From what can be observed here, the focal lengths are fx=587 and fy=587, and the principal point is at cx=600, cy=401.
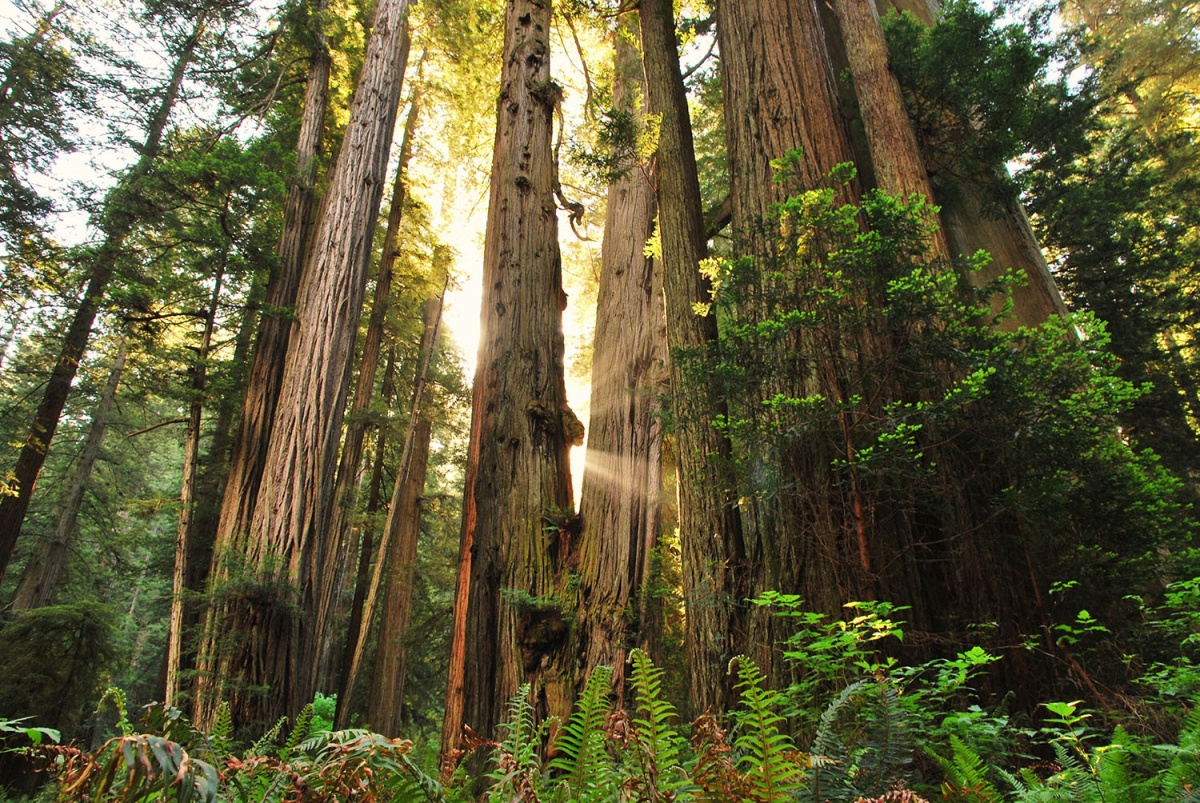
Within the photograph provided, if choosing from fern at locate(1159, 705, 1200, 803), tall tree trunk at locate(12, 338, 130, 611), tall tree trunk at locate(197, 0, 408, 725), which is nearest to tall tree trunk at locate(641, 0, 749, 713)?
fern at locate(1159, 705, 1200, 803)

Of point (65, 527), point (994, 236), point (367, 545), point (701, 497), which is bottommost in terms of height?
point (701, 497)

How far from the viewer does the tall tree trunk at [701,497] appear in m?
3.44

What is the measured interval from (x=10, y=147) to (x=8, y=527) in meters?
7.38

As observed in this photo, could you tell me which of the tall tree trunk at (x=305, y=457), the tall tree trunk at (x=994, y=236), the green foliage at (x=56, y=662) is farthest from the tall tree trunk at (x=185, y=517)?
the tall tree trunk at (x=994, y=236)

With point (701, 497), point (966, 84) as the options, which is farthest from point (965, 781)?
point (966, 84)

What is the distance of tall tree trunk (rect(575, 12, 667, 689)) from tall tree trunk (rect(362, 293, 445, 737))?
6.45 meters

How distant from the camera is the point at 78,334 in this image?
35.0ft

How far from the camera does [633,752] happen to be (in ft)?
4.39

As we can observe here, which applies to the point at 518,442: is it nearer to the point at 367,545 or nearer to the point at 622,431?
the point at 622,431

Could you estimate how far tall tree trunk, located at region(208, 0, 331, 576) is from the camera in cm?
656

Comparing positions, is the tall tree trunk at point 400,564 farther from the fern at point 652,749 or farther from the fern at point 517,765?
the fern at point 652,749

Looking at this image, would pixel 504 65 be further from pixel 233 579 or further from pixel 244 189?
pixel 233 579

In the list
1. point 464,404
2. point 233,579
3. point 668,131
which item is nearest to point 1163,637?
point 668,131

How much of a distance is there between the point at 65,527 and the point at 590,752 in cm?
1885
